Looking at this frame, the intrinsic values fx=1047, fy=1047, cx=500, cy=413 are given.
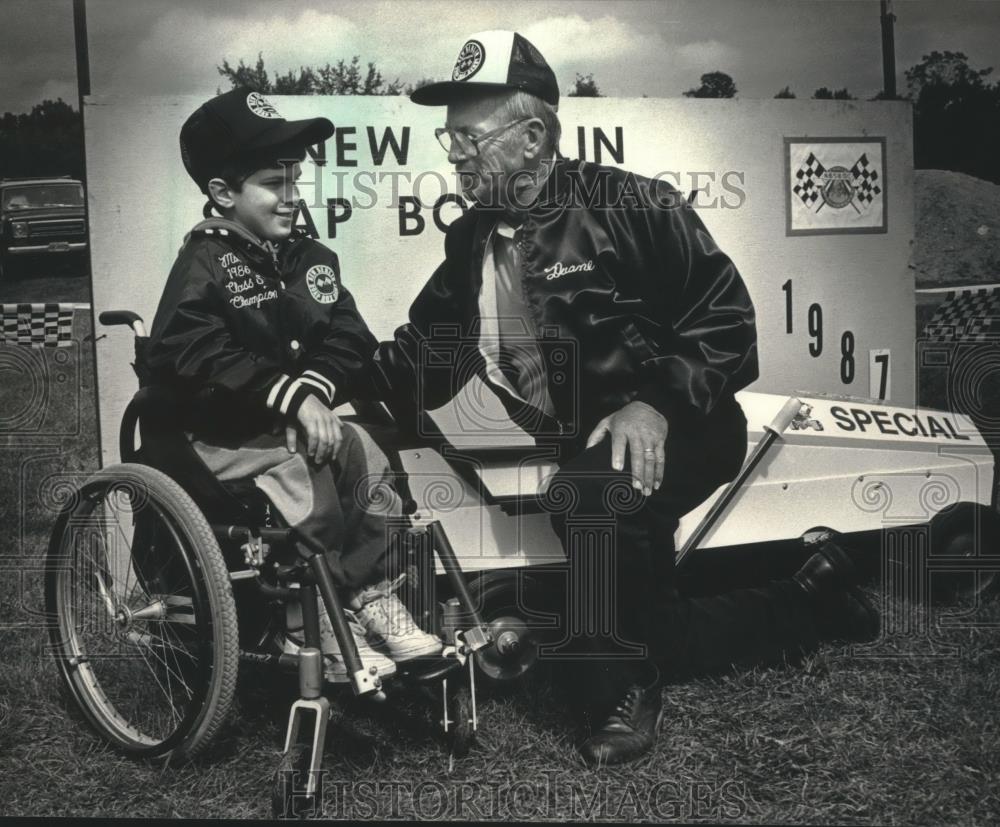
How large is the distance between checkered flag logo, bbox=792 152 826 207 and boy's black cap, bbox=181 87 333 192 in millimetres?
1364

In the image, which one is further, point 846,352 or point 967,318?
point 846,352

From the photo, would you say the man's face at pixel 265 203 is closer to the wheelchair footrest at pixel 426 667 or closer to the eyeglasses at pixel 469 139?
the eyeglasses at pixel 469 139

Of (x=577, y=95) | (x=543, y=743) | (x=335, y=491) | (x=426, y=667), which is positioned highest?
(x=577, y=95)

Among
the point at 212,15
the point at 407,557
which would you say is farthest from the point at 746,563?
the point at 212,15

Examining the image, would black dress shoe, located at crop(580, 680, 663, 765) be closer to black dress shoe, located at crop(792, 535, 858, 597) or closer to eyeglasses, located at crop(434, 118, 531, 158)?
black dress shoe, located at crop(792, 535, 858, 597)

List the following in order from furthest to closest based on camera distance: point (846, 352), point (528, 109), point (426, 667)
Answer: point (846, 352)
point (528, 109)
point (426, 667)

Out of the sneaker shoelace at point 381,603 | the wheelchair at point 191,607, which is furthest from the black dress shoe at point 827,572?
the sneaker shoelace at point 381,603

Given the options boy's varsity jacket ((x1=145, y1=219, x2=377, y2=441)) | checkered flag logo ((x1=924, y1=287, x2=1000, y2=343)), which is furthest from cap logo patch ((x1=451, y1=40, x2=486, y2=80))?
checkered flag logo ((x1=924, y1=287, x2=1000, y2=343))

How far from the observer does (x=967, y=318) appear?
3025 mm

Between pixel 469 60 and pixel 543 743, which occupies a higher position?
pixel 469 60

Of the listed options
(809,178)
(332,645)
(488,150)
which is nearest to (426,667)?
(332,645)

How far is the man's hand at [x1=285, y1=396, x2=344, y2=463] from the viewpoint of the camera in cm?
254

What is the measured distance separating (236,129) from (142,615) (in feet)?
4.11

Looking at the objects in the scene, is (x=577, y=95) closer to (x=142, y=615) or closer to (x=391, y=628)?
(x=391, y=628)
